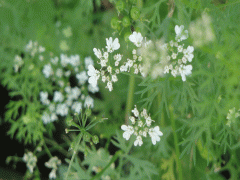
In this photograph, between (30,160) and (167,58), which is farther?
(30,160)

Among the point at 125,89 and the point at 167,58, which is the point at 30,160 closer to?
the point at 125,89

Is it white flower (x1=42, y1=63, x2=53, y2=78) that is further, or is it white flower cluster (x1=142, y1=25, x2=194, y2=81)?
white flower (x1=42, y1=63, x2=53, y2=78)

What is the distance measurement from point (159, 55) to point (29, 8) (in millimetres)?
2720

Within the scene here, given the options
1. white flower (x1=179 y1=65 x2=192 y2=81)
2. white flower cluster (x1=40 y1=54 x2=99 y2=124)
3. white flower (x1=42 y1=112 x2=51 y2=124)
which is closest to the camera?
white flower (x1=179 y1=65 x2=192 y2=81)

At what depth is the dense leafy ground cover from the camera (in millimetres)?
1762

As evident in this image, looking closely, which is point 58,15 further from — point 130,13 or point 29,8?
point 130,13

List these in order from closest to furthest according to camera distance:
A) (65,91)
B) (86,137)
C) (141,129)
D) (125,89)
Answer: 1. (86,137)
2. (141,129)
3. (125,89)
4. (65,91)

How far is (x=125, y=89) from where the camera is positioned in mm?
3023

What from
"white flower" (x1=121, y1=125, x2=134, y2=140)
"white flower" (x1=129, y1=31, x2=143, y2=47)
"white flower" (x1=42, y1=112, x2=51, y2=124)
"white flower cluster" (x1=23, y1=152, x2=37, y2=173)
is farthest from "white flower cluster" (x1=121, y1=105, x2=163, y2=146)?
"white flower cluster" (x1=23, y1=152, x2=37, y2=173)

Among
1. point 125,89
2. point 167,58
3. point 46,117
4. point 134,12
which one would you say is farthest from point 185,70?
point 46,117

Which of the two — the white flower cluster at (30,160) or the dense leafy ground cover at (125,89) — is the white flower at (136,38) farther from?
the white flower cluster at (30,160)

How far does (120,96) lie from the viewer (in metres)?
3.39

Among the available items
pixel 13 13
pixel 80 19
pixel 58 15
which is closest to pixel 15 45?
pixel 13 13

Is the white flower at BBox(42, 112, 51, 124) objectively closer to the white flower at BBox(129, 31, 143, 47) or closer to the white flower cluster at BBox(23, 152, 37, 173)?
the white flower cluster at BBox(23, 152, 37, 173)
